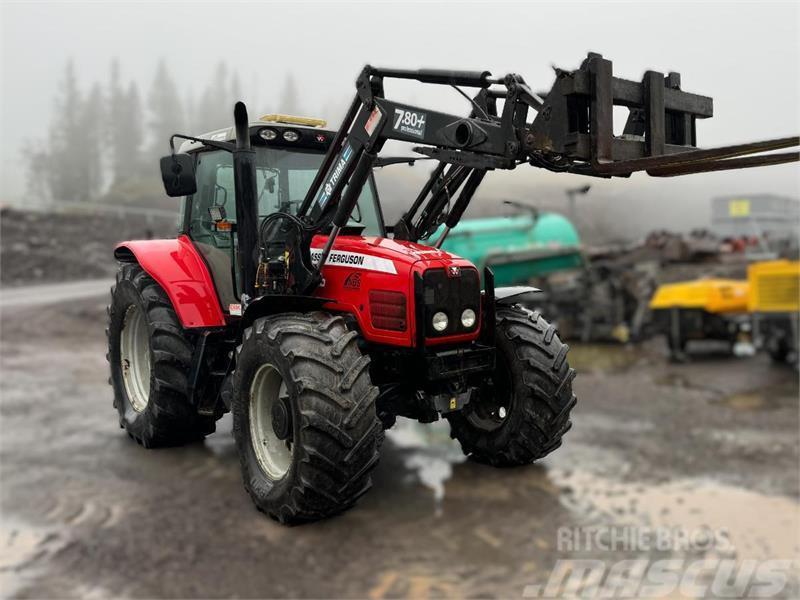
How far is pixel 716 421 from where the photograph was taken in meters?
21.7

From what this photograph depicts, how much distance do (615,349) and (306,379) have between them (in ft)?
74.1

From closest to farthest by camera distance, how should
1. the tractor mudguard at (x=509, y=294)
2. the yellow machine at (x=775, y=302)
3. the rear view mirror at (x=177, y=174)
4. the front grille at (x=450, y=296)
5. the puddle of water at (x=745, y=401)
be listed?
1. the rear view mirror at (x=177, y=174)
2. the front grille at (x=450, y=296)
3. the tractor mudguard at (x=509, y=294)
4. the yellow machine at (x=775, y=302)
5. the puddle of water at (x=745, y=401)

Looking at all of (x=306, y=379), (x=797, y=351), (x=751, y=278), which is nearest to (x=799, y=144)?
(x=306, y=379)

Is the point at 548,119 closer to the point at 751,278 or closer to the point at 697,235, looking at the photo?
the point at 751,278

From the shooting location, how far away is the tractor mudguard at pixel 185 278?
445 centimetres

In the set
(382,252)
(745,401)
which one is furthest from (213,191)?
(745,401)

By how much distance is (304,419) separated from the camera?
3451 millimetres

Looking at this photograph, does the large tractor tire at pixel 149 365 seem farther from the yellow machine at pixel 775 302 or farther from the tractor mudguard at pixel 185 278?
the yellow machine at pixel 775 302

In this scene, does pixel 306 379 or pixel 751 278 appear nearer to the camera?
pixel 306 379

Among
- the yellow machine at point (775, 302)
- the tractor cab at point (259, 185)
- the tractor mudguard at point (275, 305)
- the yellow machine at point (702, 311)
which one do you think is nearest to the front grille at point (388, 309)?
the tractor mudguard at point (275, 305)

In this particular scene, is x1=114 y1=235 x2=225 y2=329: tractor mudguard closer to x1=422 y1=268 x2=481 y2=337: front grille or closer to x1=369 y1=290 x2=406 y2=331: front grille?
x1=369 y1=290 x2=406 y2=331: front grille

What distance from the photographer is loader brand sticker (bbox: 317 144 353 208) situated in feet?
12.2

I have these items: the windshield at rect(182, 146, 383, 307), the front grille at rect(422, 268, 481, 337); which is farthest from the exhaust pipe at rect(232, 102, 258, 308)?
the front grille at rect(422, 268, 481, 337)

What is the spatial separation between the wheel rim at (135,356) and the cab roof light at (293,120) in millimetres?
1619
